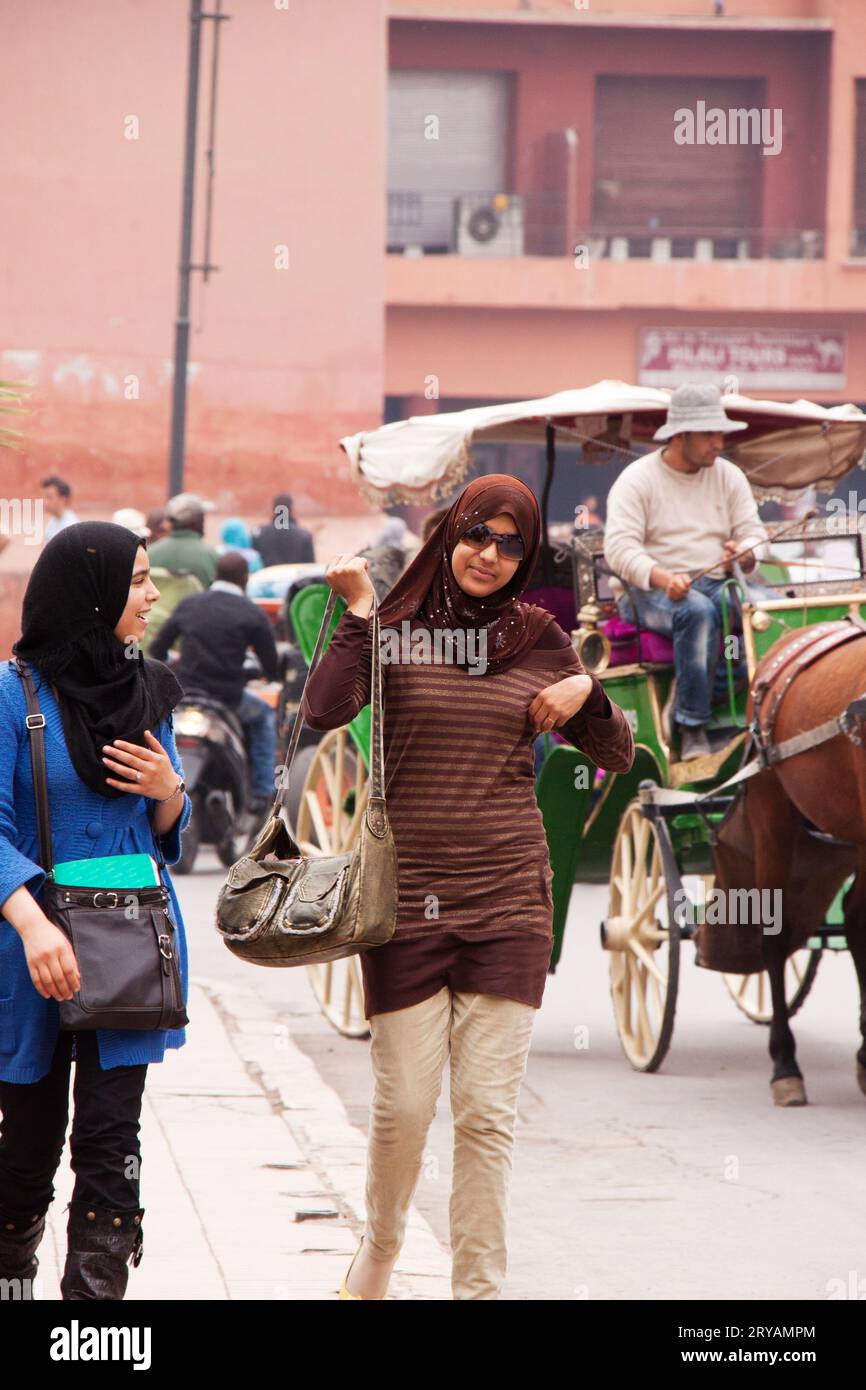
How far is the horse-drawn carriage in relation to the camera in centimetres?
816

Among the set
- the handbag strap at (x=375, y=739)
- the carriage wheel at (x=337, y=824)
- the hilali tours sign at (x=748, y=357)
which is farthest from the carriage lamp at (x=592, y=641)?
the hilali tours sign at (x=748, y=357)

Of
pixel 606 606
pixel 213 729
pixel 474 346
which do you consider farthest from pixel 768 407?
pixel 474 346

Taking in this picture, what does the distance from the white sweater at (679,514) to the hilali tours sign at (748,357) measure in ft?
85.0

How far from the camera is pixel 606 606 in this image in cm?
874

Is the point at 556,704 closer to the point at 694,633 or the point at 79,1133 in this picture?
the point at 79,1133

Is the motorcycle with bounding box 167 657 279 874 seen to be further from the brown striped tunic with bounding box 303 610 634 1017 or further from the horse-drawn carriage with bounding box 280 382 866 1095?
the brown striped tunic with bounding box 303 610 634 1017

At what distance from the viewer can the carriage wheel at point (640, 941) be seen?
8.15 m

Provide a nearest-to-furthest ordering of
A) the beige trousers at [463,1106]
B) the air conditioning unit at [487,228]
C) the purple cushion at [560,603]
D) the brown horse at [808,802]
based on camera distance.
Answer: the beige trousers at [463,1106] → the brown horse at [808,802] → the purple cushion at [560,603] → the air conditioning unit at [487,228]

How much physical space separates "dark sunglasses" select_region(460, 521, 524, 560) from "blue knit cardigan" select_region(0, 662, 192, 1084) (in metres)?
0.84

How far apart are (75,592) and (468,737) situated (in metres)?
0.83

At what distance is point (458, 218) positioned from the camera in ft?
113

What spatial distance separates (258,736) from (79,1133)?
9623 millimetres

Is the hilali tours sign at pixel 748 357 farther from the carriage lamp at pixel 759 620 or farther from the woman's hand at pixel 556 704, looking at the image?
the woman's hand at pixel 556 704
